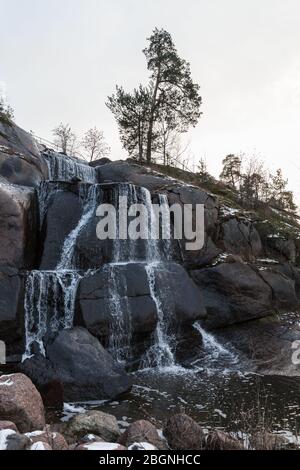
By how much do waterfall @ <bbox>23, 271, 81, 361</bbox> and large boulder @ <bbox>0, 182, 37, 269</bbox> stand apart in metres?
1.29

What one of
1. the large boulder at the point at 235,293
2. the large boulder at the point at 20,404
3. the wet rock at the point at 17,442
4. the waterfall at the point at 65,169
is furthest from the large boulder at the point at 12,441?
the waterfall at the point at 65,169

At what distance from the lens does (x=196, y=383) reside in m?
10.8

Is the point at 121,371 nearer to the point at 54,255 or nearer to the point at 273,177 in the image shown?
the point at 54,255

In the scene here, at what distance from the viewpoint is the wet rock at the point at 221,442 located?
5929mm

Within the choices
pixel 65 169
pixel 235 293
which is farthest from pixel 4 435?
pixel 65 169

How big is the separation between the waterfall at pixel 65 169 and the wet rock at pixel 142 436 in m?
16.3

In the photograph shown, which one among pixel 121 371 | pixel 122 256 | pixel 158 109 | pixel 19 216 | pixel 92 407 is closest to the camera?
pixel 92 407

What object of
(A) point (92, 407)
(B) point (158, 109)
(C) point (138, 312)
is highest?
(B) point (158, 109)

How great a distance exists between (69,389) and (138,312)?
3879mm

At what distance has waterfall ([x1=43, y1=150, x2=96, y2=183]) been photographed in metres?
21.2

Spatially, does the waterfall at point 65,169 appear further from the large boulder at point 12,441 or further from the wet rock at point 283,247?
the large boulder at point 12,441

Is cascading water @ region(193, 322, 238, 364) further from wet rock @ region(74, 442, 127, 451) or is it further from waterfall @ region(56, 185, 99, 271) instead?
wet rock @ region(74, 442, 127, 451)
